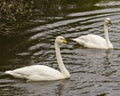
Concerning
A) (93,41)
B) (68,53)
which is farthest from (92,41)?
(68,53)

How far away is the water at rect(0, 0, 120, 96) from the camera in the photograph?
15.4 m

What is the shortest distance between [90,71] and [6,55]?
4007 mm

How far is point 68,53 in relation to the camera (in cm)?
1931

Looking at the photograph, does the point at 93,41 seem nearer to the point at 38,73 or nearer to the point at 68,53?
the point at 68,53

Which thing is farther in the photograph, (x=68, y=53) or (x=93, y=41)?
(x=93, y=41)

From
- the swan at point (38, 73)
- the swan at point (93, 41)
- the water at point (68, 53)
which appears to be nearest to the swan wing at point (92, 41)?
the swan at point (93, 41)

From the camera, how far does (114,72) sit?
16844 millimetres

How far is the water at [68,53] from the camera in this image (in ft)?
50.5

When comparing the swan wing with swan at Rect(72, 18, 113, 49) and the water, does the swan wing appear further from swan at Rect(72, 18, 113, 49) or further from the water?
the water

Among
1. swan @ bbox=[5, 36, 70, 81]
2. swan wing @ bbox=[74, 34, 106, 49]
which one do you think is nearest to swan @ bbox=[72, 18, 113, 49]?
swan wing @ bbox=[74, 34, 106, 49]

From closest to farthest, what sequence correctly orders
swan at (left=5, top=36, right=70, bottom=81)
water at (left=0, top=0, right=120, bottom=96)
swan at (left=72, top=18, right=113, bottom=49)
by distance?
water at (left=0, top=0, right=120, bottom=96)
swan at (left=5, top=36, right=70, bottom=81)
swan at (left=72, top=18, right=113, bottom=49)

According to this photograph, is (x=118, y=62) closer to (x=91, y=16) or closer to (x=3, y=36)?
(x=3, y=36)

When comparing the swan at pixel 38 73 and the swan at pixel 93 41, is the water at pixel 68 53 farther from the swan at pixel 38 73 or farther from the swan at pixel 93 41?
the swan at pixel 93 41

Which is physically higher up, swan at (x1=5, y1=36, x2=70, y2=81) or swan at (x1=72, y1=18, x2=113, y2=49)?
swan at (x1=72, y1=18, x2=113, y2=49)
